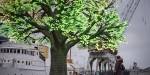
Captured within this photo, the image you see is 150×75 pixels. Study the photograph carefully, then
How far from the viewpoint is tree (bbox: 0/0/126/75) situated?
102 ft

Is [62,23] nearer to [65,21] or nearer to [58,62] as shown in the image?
[65,21]

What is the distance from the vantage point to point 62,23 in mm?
31016

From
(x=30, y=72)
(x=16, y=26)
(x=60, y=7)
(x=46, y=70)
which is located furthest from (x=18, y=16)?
(x=46, y=70)

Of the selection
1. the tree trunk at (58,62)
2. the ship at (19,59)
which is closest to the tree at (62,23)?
the tree trunk at (58,62)

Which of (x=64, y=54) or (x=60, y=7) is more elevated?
(x=60, y=7)

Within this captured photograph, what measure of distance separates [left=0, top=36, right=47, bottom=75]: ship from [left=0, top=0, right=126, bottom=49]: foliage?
133842 millimetres

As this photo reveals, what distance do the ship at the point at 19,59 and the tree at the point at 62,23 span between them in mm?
133846

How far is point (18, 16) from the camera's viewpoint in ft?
104

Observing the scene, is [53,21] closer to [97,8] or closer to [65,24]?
[65,24]

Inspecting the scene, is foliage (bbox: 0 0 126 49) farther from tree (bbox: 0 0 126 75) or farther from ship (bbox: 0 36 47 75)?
ship (bbox: 0 36 47 75)

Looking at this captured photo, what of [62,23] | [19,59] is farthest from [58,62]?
[19,59]

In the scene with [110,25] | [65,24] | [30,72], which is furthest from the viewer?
[30,72]

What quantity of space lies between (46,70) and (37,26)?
538 ft

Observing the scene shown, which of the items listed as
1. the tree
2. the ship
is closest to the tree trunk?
the tree
